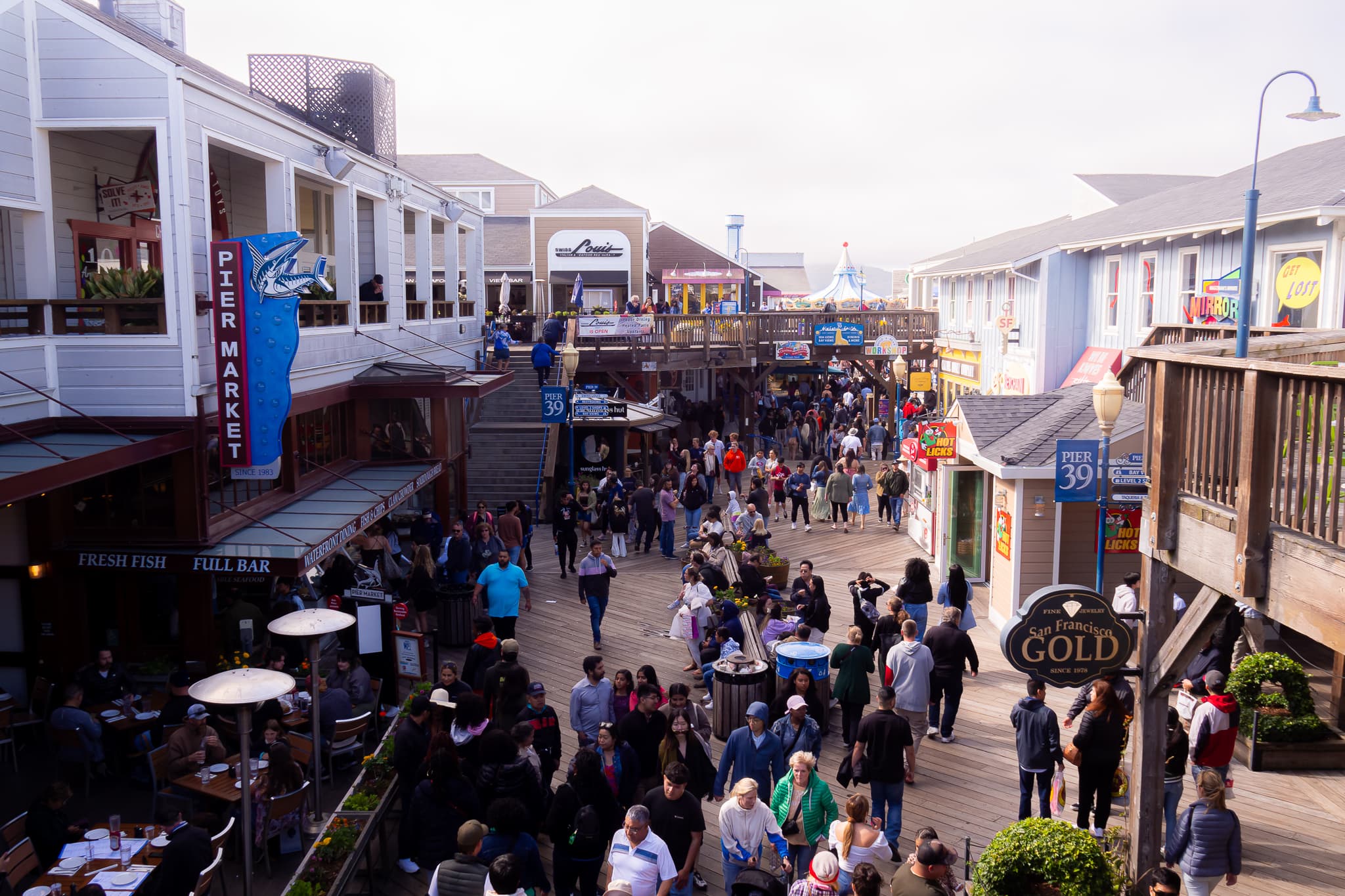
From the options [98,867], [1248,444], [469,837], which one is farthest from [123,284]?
[1248,444]

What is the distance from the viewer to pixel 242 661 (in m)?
10.5

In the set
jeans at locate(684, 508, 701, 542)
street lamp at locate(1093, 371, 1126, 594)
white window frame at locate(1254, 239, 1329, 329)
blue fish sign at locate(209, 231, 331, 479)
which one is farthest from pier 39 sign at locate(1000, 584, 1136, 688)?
jeans at locate(684, 508, 701, 542)

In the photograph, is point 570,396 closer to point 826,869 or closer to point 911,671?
point 911,671

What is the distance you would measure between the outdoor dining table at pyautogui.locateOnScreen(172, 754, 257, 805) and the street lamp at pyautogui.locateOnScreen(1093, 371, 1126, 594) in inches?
406

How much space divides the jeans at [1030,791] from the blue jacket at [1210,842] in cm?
139

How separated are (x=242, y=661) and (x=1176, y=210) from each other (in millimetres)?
19066

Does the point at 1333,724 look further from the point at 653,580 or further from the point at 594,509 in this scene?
the point at 594,509

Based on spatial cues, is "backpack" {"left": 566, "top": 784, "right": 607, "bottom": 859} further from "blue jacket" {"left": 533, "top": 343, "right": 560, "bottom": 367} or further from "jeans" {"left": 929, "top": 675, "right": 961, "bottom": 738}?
"blue jacket" {"left": 533, "top": 343, "right": 560, "bottom": 367}

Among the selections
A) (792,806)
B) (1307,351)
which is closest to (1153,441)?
(1307,351)

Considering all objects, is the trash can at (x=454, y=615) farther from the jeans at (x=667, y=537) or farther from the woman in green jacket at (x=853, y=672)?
the woman in green jacket at (x=853, y=672)

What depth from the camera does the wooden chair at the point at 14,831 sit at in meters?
7.73

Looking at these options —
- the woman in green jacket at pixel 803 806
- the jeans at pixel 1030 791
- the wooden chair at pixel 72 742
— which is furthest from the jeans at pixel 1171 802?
the wooden chair at pixel 72 742

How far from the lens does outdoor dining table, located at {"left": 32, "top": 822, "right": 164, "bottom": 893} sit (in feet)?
23.8

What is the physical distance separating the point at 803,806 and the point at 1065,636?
7.47ft
